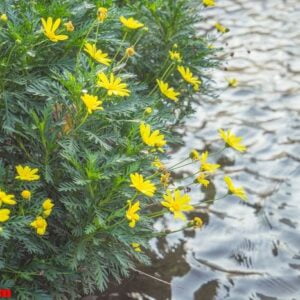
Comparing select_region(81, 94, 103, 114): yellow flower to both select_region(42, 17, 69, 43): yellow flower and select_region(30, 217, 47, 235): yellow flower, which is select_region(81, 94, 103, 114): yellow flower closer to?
select_region(42, 17, 69, 43): yellow flower

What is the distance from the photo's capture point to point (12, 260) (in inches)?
75.4

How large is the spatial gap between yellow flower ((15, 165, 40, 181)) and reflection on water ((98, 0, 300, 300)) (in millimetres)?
817

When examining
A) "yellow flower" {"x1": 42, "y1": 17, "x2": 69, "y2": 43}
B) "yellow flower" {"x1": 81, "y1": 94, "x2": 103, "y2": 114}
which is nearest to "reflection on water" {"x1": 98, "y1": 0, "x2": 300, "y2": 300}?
"yellow flower" {"x1": 81, "y1": 94, "x2": 103, "y2": 114}

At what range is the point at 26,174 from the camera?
184cm

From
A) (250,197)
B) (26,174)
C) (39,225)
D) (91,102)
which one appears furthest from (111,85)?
(250,197)

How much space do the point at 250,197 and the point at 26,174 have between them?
63.4 inches

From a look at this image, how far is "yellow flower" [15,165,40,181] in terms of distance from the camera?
1.82 metres

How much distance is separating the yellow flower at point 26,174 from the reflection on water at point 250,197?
817 mm

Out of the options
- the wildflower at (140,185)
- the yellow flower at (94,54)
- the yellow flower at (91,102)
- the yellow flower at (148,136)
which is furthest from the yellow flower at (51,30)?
the wildflower at (140,185)

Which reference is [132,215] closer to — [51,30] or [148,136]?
[148,136]

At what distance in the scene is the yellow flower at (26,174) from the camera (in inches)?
71.7

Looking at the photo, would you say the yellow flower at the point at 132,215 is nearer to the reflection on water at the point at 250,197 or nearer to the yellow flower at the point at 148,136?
the yellow flower at the point at 148,136

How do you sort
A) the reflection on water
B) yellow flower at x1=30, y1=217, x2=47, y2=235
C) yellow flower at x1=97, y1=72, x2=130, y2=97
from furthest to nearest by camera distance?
the reflection on water < yellow flower at x1=97, y1=72, x2=130, y2=97 < yellow flower at x1=30, y1=217, x2=47, y2=235

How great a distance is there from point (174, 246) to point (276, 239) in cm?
52
